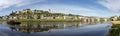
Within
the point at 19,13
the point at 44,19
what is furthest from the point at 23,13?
the point at 44,19

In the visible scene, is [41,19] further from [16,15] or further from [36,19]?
[16,15]

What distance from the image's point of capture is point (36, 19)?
189625mm

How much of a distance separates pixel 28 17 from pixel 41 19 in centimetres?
1166

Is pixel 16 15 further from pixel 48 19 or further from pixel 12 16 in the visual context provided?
pixel 48 19

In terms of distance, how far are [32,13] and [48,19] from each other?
13.8 m

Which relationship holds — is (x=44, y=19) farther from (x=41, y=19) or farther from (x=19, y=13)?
(x=19, y=13)

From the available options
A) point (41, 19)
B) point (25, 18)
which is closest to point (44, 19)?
point (41, 19)

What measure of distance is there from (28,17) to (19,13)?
14.5 m

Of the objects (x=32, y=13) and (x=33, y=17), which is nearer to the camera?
(x=33, y=17)

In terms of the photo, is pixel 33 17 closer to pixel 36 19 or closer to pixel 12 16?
pixel 36 19

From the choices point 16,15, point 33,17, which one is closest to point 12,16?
point 16,15

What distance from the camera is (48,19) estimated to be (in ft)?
639

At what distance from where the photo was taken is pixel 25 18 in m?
188

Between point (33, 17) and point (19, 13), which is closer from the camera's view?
point (33, 17)
